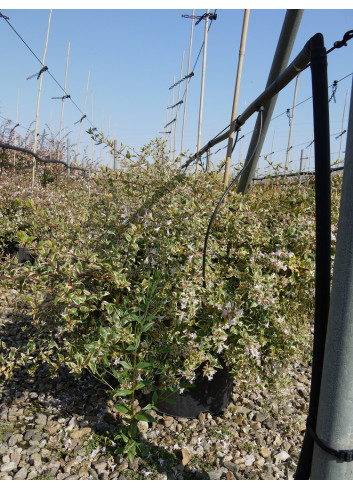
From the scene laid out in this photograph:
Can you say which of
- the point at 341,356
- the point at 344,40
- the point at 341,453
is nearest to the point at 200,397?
the point at 341,453

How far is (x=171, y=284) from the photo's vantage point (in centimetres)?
180

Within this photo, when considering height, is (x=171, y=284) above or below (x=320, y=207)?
below

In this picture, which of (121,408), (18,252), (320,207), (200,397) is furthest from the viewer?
(18,252)

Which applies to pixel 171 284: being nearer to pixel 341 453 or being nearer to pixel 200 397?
pixel 200 397

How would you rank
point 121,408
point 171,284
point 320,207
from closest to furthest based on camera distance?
point 320,207 → point 121,408 → point 171,284

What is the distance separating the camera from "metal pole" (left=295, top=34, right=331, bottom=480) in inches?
40.9

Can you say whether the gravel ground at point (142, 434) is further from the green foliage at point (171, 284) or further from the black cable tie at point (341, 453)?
the black cable tie at point (341, 453)

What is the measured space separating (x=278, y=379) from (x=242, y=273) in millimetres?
571

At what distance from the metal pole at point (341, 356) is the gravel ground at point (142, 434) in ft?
2.90

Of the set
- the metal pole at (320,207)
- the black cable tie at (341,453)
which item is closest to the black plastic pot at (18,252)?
the metal pole at (320,207)

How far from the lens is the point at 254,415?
2129 mm

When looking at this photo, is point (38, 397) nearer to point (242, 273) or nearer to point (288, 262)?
point (242, 273)

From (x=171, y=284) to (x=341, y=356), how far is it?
0.99 metres

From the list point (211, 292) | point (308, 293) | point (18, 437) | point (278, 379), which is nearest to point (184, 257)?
point (211, 292)
